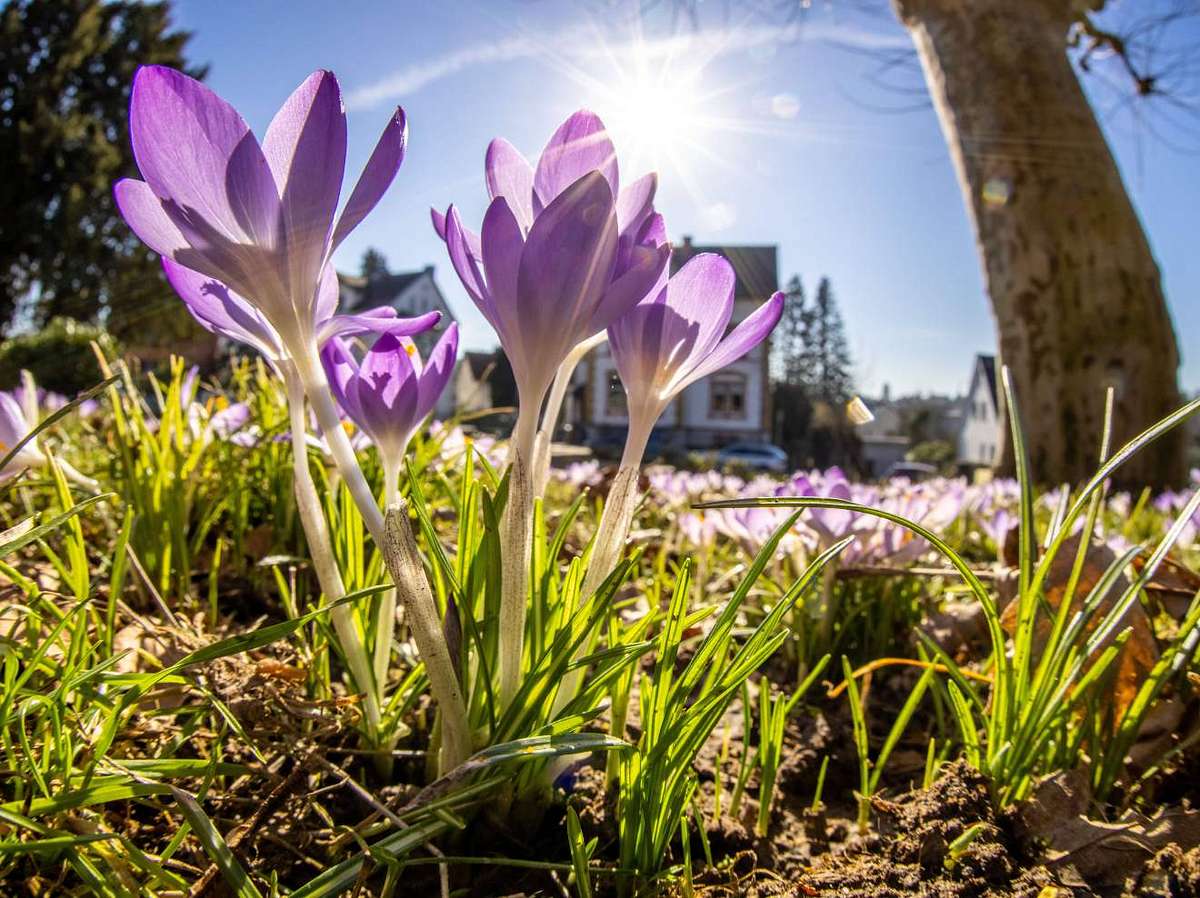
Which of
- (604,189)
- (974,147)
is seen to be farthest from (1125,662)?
(974,147)

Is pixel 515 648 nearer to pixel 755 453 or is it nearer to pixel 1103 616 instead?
pixel 1103 616

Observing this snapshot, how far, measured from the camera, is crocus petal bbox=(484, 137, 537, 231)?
25.2 inches

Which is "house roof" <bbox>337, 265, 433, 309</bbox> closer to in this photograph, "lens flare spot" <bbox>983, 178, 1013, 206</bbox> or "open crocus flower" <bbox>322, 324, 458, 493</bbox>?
"lens flare spot" <bbox>983, 178, 1013, 206</bbox>

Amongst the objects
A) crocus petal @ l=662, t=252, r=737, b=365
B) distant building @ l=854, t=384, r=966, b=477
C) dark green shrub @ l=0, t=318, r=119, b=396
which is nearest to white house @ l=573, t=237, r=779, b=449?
distant building @ l=854, t=384, r=966, b=477

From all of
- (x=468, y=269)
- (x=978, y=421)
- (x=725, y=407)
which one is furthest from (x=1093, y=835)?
(x=978, y=421)

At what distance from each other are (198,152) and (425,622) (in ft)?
1.30

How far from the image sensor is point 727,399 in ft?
106

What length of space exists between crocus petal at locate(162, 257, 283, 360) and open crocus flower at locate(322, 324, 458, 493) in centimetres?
8

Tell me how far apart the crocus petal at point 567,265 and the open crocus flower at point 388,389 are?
21cm

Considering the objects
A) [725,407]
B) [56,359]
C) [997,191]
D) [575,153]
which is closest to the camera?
[575,153]

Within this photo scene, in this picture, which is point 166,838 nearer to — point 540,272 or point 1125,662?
point 540,272

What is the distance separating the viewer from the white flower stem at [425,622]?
582mm

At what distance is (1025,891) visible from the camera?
2.07 feet

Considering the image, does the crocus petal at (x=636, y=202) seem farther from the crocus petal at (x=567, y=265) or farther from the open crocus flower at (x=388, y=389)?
the open crocus flower at (x=388, y=389)
